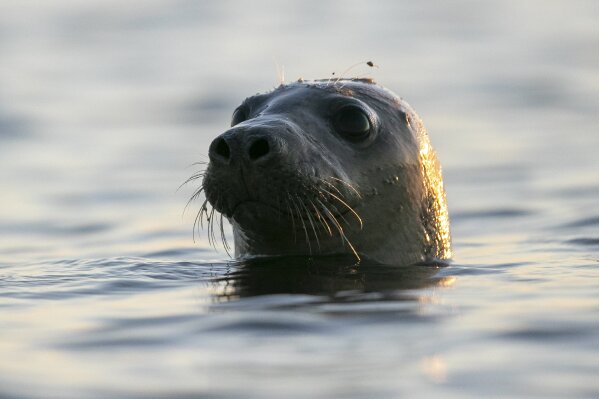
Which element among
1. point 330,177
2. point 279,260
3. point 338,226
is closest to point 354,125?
point 330,177

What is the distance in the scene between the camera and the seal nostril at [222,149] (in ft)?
24.2

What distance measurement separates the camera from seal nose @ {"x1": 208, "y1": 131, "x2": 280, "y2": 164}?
7.35 metres

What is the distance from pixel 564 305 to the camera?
674 cm

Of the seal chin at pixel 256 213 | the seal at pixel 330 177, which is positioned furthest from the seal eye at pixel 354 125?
the seal chin at pixel 256 213

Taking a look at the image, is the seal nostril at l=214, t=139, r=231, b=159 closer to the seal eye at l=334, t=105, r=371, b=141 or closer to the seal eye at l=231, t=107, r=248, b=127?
the seal eye at l=334, t=105, r=371, b=141

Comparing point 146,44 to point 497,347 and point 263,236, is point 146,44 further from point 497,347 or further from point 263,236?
point 497,347

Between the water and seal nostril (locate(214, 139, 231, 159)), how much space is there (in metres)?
0.67

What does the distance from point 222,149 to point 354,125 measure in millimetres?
1063

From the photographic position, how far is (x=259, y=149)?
741 centimetres

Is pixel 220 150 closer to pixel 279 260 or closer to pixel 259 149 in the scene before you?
pixel 259 149

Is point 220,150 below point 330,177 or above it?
above

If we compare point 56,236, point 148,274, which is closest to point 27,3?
point 56,236

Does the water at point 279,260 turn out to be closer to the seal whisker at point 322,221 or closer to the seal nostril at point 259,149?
the seal whisker at point 322,221

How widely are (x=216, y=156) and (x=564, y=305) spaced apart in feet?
6.15
